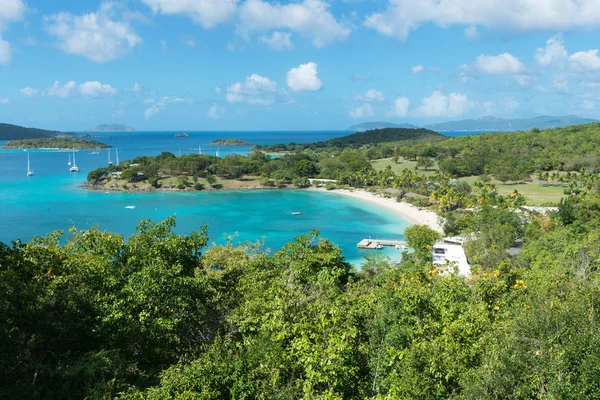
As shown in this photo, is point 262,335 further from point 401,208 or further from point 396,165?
point 396,165

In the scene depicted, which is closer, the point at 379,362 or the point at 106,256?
the point at 379,362

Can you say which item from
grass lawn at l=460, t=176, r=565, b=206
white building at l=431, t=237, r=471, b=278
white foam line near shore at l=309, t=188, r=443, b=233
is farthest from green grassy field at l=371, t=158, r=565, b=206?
white building at l=431, t=237, r=471, b=278

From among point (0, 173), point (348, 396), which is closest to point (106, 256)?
point (348, 396)

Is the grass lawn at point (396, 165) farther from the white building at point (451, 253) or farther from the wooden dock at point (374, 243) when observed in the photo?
the white building at point (451, 253)

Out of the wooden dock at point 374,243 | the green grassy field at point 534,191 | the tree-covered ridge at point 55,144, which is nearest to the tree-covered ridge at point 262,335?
the wooden dock at point 374,243

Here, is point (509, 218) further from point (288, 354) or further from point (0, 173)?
point (0, 173)

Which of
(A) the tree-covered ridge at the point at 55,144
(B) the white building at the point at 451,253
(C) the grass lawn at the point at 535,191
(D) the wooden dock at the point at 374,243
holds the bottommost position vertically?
(D) the wooden dock at the point at 374,243
